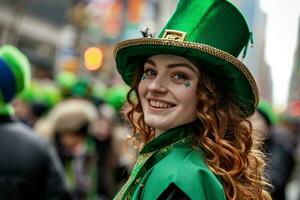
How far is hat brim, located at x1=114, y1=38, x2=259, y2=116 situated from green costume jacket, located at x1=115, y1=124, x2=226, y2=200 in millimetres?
255

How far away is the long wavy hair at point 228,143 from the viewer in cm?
291

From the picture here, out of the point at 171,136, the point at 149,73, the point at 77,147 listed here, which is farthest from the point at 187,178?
the point at 77,147

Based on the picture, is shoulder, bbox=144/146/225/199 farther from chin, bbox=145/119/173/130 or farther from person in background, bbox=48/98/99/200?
person in background, bbox=48/98/99/200

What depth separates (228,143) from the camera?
2992mm

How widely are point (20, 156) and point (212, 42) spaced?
6.60 ft

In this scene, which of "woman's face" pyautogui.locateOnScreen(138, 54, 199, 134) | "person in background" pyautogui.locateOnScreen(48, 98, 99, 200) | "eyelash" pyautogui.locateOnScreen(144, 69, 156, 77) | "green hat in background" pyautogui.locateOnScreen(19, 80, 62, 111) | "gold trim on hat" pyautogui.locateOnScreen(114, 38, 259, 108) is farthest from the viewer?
"green hat in background" pyautogui.locateOnScreen(19, 80, 62, 111)

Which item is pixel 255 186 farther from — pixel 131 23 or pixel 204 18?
pixel 131 23

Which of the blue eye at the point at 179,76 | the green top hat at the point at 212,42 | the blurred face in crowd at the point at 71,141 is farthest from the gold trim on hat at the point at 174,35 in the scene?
the blurred face in crowd at the point at 71,141

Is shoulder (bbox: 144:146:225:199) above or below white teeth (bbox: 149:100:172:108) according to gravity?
below

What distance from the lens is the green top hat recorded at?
2.87m

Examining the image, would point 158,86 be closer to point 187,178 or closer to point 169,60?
point 169,60

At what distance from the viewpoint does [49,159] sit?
4.74 metres

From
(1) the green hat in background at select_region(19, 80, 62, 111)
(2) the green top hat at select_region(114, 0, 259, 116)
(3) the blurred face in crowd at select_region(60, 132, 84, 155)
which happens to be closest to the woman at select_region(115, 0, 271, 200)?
(2) the green top hat at select_region(114, 0, 259, 116)

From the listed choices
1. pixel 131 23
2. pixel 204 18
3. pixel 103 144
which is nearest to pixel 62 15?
pixel 131 23
